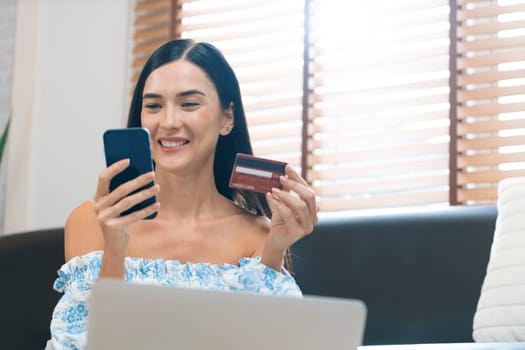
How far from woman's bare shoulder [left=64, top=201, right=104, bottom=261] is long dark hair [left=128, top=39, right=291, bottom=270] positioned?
0.23 meters

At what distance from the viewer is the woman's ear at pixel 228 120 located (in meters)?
1.98

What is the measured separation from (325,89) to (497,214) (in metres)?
1.04

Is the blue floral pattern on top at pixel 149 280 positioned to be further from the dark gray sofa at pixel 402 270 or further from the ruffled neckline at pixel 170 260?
the dark gray sofa at pixel 402 270

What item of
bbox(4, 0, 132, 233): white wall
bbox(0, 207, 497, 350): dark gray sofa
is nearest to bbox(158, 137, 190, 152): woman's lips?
bbox(0, 207, 497, 350): dark gray sofa

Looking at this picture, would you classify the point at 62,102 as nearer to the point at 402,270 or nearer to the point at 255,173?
the point at 402,270

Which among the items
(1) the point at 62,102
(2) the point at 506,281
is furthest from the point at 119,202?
(1) the point at 62,102

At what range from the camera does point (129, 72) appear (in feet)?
11.4

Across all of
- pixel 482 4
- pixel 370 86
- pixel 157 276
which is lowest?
pixel 157 276

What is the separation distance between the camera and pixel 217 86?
1.95m

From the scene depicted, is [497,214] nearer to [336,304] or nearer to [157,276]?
[157,276]

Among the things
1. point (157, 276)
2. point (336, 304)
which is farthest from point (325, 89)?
point (336, 304)

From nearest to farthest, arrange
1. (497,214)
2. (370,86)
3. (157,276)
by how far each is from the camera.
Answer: (157,276) < (497,214) < (370,86)

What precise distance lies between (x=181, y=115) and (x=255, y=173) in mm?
296

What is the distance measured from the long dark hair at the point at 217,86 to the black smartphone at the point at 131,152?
16.4 inches
